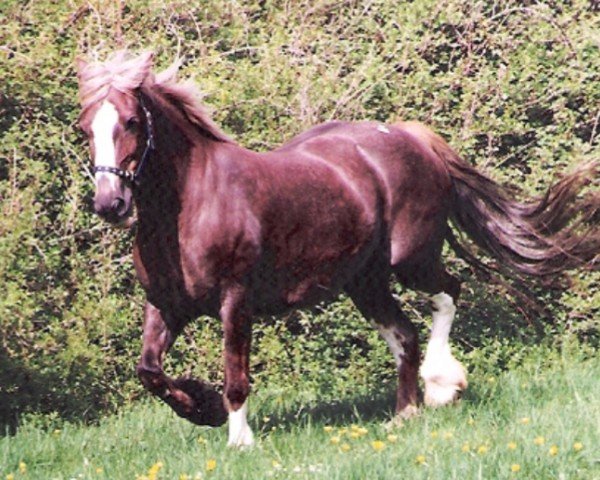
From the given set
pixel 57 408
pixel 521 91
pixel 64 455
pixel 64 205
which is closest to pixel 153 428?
pixel 64 455

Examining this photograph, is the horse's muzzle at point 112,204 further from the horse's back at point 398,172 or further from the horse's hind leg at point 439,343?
the horse's hind leg at point 439,343

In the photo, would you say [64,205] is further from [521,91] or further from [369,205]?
[521,91]

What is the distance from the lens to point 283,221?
754 cm

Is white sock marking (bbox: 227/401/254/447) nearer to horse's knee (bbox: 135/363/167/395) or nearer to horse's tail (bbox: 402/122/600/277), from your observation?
horse's knee (bbox: 135/363/167/395)

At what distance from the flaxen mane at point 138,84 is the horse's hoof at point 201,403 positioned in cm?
124

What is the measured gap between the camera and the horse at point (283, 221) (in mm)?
7066

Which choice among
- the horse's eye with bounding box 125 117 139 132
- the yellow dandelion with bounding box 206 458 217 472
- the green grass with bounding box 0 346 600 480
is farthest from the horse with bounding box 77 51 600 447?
the yellow dandelion with bounding box 206 458 217 472

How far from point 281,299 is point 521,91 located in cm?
338

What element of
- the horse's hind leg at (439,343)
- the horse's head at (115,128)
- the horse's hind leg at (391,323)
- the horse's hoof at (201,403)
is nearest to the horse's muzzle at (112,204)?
the horse's head at (115,128)

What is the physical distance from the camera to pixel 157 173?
23.4ft

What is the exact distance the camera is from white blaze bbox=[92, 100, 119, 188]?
6.63 meters

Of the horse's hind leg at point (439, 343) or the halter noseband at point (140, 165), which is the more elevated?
the halter noseband at point (140, 165)

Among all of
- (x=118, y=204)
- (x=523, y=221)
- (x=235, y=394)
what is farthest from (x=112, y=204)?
(x=523, y=221)

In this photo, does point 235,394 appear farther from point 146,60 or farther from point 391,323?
point 146,60
